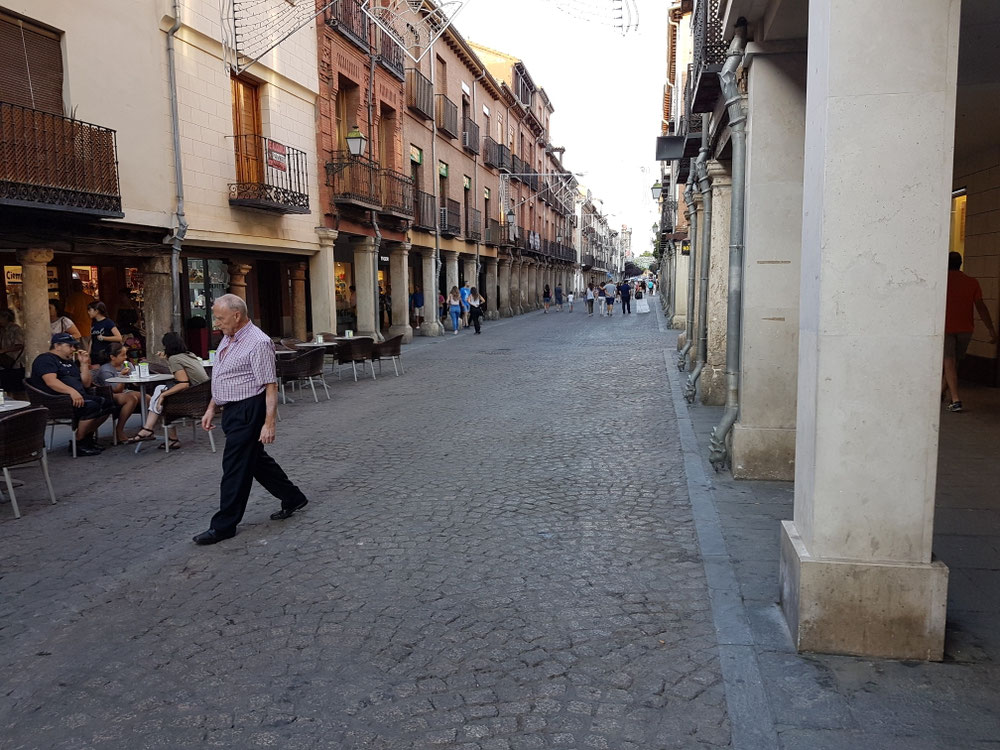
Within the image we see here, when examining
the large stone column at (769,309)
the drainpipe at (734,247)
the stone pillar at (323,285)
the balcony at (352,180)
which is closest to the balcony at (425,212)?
the balcony at (352,180)

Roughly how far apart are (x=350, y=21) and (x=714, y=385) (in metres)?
13.0

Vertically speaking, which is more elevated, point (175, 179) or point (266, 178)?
point (266, 178)

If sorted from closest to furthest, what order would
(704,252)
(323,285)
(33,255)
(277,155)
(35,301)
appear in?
(33,255)
(35,301)
(704,252)
(277,155)
(323,285)

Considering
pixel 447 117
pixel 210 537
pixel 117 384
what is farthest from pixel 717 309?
pixel 447 117

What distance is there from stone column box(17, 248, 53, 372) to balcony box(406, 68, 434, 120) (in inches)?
538

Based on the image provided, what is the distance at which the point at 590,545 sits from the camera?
15.9ft

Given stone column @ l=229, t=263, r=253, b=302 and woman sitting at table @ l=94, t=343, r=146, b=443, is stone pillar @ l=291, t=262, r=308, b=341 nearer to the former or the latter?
stone column @ l=229, t=263, r=253, b=302

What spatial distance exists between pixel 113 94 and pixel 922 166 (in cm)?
1110

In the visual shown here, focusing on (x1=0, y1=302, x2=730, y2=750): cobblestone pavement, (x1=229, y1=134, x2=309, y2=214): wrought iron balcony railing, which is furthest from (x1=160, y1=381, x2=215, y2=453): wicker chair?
(x1=229, y1=134, x2=309, y2=214): wrought iron balcony railing

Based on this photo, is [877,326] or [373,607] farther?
[373,607]

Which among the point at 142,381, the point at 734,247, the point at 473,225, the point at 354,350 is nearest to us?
the point at 734,247

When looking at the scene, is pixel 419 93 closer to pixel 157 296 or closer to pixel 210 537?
pixel 157 296

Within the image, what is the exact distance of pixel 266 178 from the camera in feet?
46.9

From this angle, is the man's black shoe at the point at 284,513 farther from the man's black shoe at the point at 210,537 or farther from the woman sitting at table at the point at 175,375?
the woman sitting at table at the point at 175,375
